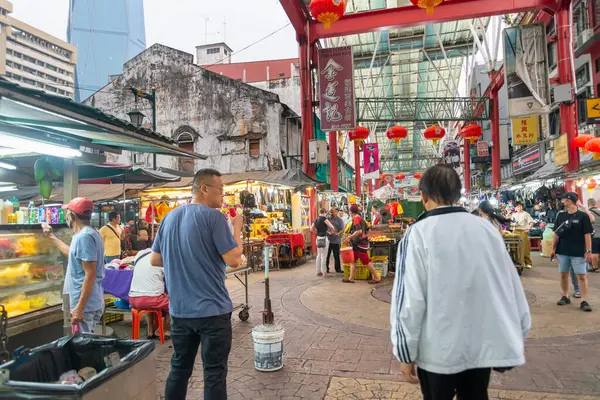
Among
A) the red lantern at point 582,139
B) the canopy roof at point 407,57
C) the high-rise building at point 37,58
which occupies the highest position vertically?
the high-rise building at point 37,58

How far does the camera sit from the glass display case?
3891 mm

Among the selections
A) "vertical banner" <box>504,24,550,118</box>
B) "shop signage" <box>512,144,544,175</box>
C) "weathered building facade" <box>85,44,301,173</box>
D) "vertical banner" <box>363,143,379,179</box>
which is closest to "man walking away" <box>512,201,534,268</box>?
"vertical banner" <box>504,24,550,118</box>

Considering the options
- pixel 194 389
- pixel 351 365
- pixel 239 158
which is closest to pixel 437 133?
pixel 239 158

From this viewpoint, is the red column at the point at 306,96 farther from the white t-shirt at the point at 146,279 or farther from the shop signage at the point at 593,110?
the white t-shirt at the point at 146,279

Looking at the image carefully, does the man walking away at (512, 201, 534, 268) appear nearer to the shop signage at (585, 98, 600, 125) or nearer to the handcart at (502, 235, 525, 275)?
the handcart at (502, 235, 525, 275)

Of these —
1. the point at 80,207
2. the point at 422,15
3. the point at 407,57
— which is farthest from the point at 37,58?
the point at 80,207

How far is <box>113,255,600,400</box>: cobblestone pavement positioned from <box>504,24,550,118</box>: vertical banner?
725 cm

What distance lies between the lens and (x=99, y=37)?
9838 cm

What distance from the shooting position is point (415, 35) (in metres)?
21.7

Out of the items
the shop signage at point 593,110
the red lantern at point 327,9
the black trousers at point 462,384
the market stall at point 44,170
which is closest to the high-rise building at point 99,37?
the red lantern at point 327,9

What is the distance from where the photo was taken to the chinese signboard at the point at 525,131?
14.7 m

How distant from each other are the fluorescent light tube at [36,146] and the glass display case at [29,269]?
2.64 feet

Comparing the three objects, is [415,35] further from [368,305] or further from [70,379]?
[70,379]

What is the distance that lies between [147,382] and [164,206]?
1025 cm
